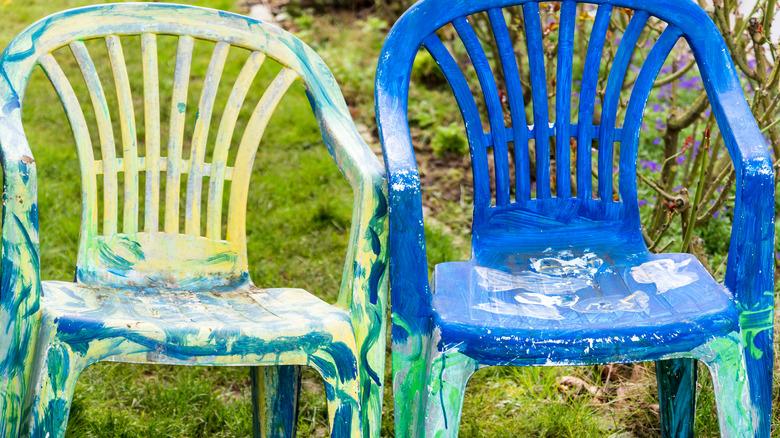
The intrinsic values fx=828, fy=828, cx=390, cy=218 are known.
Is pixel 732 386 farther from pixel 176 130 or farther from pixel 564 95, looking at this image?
pixel 176 130

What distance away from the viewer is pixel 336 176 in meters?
3.69

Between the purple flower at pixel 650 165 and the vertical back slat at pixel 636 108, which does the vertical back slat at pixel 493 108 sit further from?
the purple flower at pixel 650 165

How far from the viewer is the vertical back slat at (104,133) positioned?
6.15 ft

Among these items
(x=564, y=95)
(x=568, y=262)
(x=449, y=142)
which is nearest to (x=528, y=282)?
(x=568, y=262)

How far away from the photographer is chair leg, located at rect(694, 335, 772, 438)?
60.8 inches

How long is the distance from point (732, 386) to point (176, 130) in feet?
4.44

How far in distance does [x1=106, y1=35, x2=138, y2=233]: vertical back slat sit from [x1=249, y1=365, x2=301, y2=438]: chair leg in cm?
47

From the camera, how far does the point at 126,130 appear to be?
6.43 feet

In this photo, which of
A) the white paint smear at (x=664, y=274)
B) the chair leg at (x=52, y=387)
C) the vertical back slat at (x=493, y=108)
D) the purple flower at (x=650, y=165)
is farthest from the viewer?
the purple flower at (x=650, y=165)

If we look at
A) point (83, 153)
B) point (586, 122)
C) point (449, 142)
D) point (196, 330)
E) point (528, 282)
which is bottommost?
point (196, 330)

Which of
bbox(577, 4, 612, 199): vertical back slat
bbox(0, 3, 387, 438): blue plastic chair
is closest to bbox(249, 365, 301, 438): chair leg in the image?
bbox(0, 3, 387, 438): blue plastic chair

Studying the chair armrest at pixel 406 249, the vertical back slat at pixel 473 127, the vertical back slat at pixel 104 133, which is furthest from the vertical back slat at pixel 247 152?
the chair armrest at pixel 406 249

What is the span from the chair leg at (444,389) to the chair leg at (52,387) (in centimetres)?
62

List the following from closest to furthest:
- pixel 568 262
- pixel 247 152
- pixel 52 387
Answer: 1. pixel 52 387
2. pixel 568 262
3. pixel 247 152
